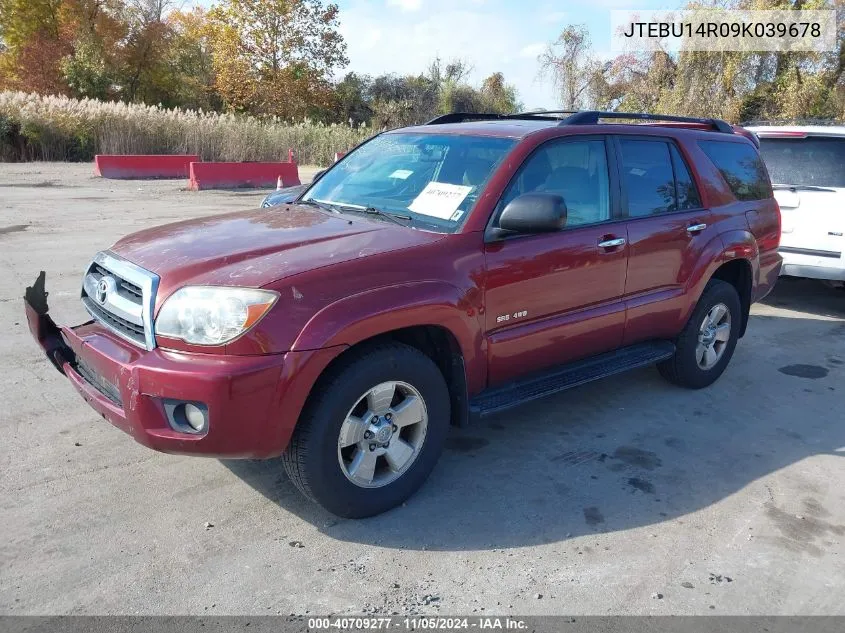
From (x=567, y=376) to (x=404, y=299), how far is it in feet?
4.53

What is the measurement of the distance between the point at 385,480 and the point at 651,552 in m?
1.27

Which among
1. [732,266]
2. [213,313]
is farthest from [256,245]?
[732,266]

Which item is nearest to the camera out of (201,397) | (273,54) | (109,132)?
(201,397)

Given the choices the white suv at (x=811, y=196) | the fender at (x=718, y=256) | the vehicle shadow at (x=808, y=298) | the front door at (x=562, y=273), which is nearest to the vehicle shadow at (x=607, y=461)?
the front door at (x=562, y=273)

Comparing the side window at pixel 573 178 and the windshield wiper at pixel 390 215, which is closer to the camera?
the windshield wiper at pixel 390 215

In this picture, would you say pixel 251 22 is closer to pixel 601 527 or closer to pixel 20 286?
pixel 20 286

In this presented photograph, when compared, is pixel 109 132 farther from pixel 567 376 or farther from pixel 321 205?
pixel 567 376

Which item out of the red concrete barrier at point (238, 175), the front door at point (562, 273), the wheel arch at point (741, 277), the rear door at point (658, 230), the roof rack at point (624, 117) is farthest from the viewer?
the red concrete barrier at point (238, 175)

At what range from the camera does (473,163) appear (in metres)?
3.91

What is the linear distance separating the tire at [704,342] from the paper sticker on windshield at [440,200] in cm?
217

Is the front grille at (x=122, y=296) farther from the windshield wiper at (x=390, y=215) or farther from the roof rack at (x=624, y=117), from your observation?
the roof rack at (x=624, y=117)

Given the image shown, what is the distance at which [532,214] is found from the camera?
3.47 meters

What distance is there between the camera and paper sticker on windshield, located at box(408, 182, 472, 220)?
3.69 metres

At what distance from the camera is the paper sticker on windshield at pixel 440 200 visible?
369cm
